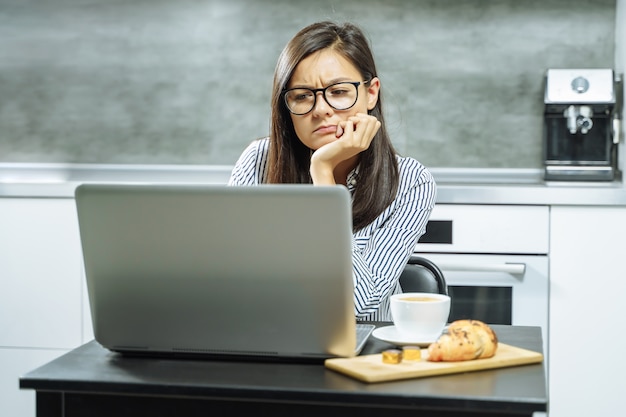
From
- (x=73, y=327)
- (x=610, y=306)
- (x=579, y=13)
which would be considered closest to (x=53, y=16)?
(x=73, y=327)

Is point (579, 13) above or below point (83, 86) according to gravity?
above

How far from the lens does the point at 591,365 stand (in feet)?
8.58

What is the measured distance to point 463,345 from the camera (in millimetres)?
1093

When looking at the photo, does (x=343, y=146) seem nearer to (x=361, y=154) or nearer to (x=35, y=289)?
(x=361, y=154)

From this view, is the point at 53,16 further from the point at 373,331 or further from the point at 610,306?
the point at 373,331

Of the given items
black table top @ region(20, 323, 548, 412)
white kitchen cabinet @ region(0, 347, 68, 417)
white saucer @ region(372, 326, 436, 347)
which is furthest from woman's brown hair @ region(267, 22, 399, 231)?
white kitchen cabinet @ region(0, 347, 68, 417)

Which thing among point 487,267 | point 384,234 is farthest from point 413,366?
point 487,267

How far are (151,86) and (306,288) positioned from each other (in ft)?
8.11

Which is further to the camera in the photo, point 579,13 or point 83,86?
point 83,86

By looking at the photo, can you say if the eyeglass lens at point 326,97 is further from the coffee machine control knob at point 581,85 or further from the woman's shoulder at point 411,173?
the coffee machine control knob at point 581,85

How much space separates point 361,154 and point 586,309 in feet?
3.44

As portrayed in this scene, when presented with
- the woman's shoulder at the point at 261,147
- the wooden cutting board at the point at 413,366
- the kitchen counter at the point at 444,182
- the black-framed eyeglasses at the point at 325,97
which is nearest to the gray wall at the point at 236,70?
the kitchen counter at the point at 444,182

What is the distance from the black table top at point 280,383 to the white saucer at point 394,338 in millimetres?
48

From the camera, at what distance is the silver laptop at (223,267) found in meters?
1.05
